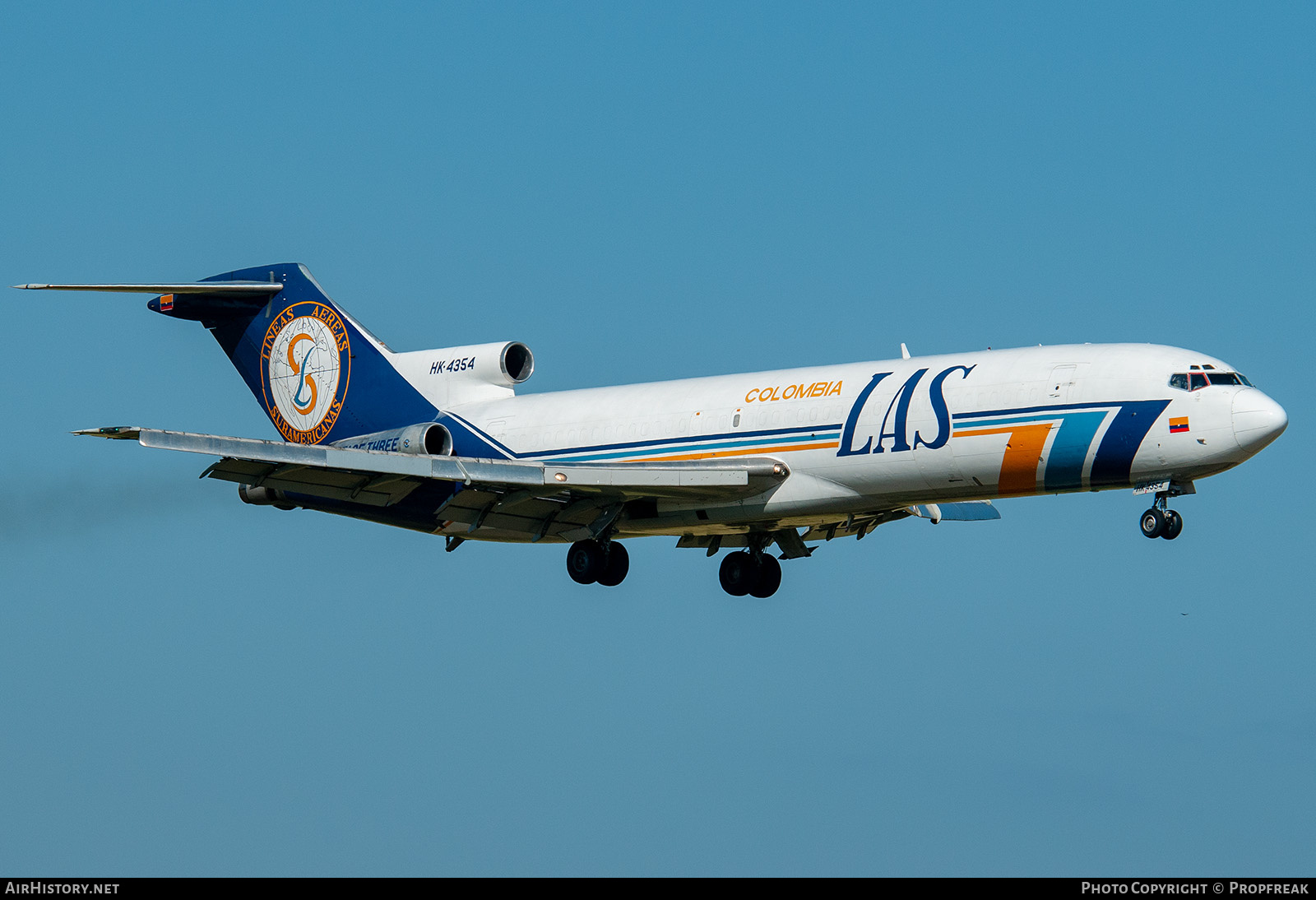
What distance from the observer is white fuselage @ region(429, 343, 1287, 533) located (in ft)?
100

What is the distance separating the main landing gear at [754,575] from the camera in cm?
3850

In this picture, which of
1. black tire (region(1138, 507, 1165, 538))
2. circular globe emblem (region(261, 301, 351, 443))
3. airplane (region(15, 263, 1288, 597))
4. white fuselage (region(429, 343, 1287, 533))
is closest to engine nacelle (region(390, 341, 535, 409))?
airplane (region(15, 263, 1288, 597))

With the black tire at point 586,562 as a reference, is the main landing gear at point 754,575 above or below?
above

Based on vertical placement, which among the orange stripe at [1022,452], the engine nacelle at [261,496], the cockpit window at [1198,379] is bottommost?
the orange stripe at [1022,452]

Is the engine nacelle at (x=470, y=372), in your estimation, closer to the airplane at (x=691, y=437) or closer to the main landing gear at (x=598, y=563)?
the airplane at (x=691, y=437)

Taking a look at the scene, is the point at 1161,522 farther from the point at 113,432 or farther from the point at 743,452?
the point at 113,432

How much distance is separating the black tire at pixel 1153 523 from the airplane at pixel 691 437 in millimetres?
23

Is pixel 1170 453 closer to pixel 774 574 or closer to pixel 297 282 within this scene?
pixel 774 574

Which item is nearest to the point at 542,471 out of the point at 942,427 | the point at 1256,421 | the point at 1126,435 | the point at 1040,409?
the point at 942,427

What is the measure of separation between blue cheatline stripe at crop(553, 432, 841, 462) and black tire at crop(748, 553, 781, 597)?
13.8ft

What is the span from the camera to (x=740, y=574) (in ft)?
126

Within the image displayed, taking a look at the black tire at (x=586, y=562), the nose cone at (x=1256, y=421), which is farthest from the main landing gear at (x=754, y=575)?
the nose cone at (x=1256, y=421)

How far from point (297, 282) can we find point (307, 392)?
2.79 m

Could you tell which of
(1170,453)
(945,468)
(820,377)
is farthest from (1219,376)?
(820,377)
